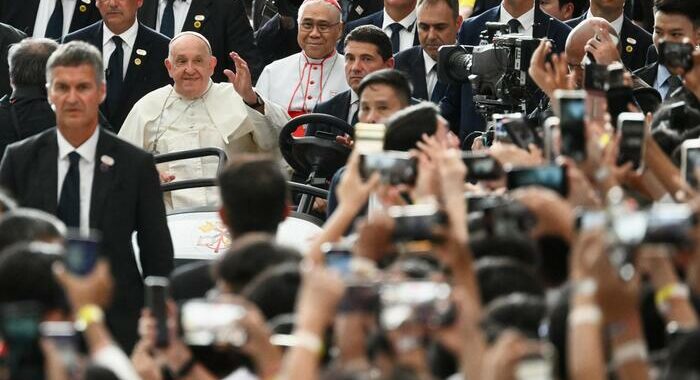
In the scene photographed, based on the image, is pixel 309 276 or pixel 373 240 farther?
pixel 373 240

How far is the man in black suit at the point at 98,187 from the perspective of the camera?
8.37 metres

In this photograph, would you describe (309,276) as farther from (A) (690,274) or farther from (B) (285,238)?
(B) (285,238)

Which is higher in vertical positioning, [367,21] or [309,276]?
[367,21]

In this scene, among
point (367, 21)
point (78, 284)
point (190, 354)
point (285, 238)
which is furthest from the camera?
point (367, 21)

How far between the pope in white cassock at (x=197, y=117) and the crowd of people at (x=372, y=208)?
1 cm

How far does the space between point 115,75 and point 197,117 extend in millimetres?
1294

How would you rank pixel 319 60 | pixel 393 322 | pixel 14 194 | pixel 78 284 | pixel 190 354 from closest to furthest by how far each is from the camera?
pixel 393 322, pixel 78 284, pixel 190 354, pixel 14 194, pixel 319 60

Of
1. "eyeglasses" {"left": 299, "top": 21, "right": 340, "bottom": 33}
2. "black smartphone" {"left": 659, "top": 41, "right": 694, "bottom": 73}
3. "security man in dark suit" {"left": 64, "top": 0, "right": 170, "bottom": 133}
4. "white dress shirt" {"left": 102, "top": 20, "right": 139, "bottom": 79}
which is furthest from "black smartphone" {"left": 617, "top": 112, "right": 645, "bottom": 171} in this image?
"white dress shirt" {"left": 102, "top": 20, "right": 139, "bottom": 79}

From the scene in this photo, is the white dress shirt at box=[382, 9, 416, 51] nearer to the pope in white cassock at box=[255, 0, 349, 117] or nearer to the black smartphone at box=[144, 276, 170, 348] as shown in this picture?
the pope in white cassock at box=[255, 0, 349, 117]

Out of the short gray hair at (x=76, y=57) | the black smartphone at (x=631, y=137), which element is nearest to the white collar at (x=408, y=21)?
the short gray hair at (x=76, y=57)

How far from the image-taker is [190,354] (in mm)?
6086

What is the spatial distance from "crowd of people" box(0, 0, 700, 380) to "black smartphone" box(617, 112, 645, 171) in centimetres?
1

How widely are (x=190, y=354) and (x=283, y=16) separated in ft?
26.2

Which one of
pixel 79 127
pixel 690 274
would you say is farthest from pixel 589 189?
pixel 79 127
